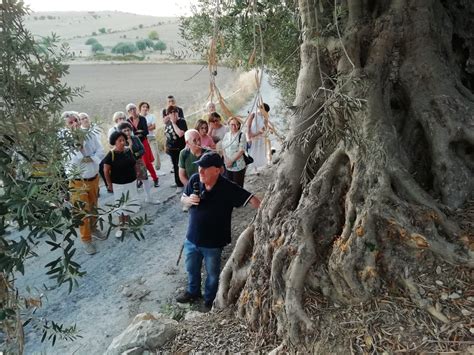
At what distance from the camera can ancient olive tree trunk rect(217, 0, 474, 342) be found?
3.53 m

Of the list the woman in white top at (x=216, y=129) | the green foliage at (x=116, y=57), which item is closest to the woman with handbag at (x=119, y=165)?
the woman in white top at (x=216, y=129)

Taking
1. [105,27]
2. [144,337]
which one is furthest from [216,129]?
[105,27]

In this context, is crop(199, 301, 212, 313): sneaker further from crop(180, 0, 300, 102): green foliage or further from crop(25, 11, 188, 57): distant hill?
crop(25, 11, 188, 57): distant hill

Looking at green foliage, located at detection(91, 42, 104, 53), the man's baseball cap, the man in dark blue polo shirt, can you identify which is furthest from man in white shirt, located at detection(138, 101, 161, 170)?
green foliage, located at detection(91, 42, 104, 53)

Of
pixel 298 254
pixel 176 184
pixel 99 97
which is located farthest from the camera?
pixel 99 97

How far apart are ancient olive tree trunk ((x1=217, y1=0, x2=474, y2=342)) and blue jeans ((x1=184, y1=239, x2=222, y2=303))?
3.38 feet

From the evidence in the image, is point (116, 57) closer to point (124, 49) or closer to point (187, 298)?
point (124, 49)

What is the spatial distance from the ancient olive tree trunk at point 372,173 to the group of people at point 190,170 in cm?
88

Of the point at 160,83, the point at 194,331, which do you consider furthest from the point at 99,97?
the point at 194,331

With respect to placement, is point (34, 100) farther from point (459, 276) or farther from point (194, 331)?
point (459, 276)

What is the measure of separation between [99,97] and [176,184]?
26339mm

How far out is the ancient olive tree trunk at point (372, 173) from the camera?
11.6 feet

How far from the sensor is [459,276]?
3.33 metres

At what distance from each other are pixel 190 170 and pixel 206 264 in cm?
232
